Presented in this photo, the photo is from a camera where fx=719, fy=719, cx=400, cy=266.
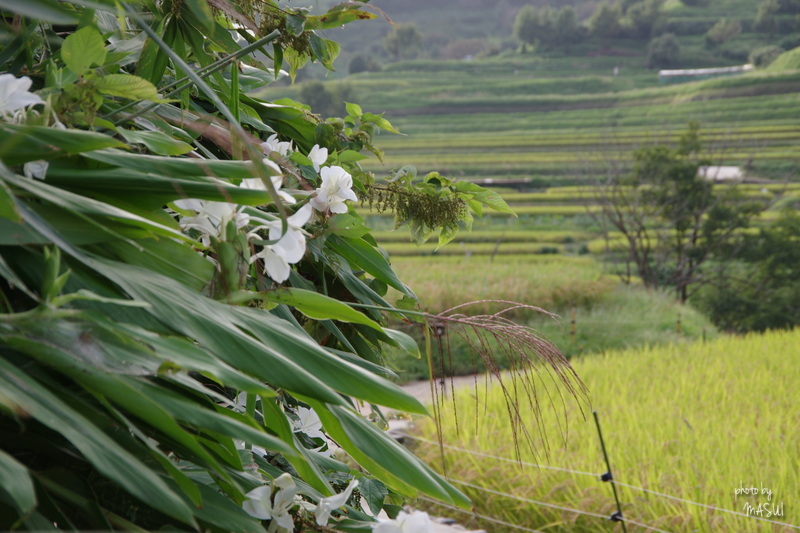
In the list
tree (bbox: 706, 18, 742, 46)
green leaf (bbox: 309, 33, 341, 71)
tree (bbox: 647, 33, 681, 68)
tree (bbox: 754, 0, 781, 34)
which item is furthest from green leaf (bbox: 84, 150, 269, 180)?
tree (bbox: 706, 18, 742, 46)

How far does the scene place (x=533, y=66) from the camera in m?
34.5

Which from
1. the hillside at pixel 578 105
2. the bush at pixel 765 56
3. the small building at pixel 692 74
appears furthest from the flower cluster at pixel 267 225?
the small building at pixel 692 74

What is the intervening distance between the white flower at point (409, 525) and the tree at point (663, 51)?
3527cm

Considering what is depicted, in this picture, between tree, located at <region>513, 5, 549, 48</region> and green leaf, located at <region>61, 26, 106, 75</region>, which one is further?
tree, located at <region>513, 5, 549, 48</region>

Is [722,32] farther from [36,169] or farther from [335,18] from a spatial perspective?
[36,169]

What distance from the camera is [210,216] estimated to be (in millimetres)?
427

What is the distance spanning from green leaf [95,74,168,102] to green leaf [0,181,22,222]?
0.38 ft

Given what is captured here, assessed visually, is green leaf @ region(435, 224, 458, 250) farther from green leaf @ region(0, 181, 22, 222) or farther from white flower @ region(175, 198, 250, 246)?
green leaf @ region(0, 181, 22, 222)

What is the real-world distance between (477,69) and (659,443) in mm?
33239

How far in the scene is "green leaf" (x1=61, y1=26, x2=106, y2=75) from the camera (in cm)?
40

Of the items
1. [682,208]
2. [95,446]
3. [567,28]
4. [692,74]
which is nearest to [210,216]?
[95,446]

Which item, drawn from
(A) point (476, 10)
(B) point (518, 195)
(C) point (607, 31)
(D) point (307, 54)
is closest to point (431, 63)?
(C) point (607, 31)

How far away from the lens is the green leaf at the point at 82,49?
0.40m

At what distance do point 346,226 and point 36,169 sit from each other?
304mm
